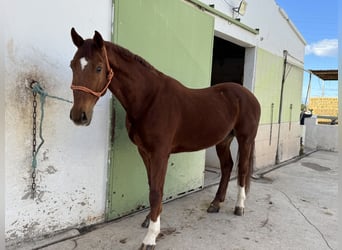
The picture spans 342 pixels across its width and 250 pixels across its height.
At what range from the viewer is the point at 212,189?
3.60m

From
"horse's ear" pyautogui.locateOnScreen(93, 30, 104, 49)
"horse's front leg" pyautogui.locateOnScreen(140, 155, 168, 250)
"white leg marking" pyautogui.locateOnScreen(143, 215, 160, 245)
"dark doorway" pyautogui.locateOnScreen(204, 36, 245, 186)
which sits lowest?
"white leg marking" pyautogui.locateOnScreen(143, 215, 160, 245)

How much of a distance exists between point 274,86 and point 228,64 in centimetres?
98

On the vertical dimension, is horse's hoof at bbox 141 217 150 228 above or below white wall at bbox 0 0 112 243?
below

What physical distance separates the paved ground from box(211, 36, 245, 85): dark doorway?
2.43 meters

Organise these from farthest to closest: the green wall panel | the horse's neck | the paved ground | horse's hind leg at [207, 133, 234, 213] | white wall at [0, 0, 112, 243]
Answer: the green wall panel < horse's hind leg at [207, 133, 234, 213] < the paved ground < the horse's neck < white wall at [0, 0, 112, 243]

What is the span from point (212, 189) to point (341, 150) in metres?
3.22

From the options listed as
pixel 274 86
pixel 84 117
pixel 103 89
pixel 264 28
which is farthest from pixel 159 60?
pixel 274 86

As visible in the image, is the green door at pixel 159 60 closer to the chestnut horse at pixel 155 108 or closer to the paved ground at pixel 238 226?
the paved ground at pixel 238 226

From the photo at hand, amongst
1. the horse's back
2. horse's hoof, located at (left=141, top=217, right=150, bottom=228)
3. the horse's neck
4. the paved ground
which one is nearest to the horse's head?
the horse's neck

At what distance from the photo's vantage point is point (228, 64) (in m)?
5.52

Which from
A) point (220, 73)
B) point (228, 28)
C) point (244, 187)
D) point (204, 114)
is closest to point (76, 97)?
point (204, 114)

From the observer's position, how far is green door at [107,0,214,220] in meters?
2.37

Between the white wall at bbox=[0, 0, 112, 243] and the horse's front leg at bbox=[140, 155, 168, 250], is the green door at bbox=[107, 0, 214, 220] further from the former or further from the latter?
the horse's front leg at bbox=[140, 155, 168, 250]

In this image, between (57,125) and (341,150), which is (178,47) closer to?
(57,125)
